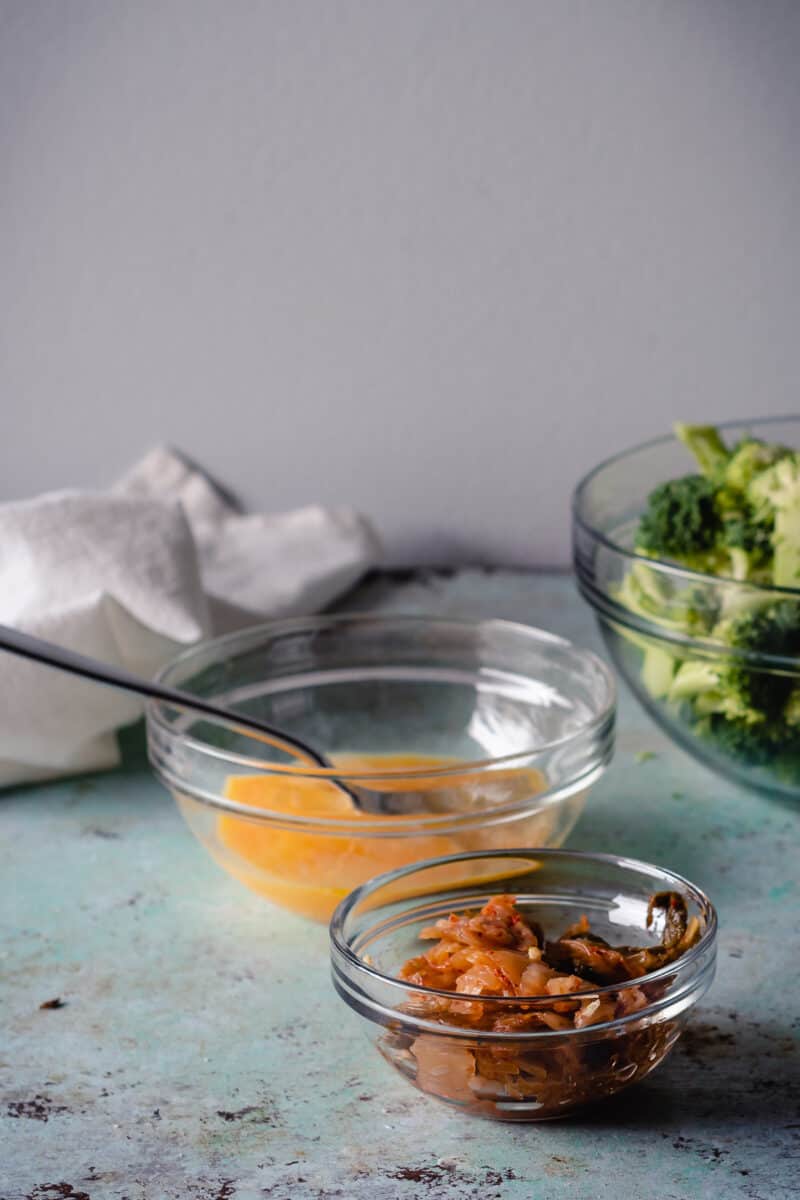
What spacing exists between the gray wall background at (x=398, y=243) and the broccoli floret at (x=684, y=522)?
1.99ft

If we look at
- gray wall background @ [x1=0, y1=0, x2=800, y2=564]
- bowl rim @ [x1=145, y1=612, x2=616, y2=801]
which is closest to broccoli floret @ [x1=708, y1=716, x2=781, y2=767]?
bowl rim @ [x1=145, y1=612, x2=616, y2=801]

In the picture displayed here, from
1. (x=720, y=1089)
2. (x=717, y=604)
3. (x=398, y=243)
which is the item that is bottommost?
(x=720, y=1089)

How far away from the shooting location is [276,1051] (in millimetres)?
960

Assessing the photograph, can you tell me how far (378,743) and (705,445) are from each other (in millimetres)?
463

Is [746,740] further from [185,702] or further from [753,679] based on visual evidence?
[185,702]

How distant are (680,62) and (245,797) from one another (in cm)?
114

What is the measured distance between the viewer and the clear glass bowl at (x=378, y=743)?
108 centimetres

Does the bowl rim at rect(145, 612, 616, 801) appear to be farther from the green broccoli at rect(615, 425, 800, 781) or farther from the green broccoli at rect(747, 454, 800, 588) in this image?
the green broccoli at rect(747, 454, 800, 588)

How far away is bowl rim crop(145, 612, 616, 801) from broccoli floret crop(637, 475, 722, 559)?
0.13 metres

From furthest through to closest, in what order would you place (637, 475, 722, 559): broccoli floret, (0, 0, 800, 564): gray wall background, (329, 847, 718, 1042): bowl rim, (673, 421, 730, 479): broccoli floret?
1. (0, 0, 800, 564): gray wall background
2. (673, 421, 730, 479): broccoli floret
3. (637, 475, 722, 559): broccoli floret
4. (329, 847, 718, 1042): bowl rim

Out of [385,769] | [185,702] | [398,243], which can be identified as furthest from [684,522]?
[398,243]

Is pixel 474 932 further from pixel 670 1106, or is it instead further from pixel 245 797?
pixel 245 797

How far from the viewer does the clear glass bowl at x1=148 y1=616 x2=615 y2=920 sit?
3.54 feet

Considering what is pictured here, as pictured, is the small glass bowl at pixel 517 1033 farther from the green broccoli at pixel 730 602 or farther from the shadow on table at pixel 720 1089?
the green broccoli at pixel 730 602
